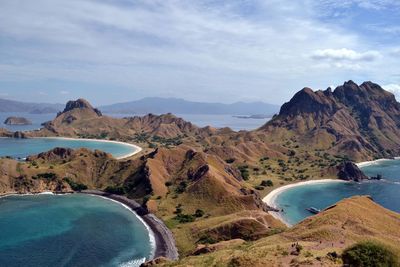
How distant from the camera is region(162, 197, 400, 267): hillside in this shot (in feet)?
212

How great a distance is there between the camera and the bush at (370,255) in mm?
54594

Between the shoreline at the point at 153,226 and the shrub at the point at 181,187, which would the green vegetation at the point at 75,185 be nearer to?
the shoreline at the point at 153,226

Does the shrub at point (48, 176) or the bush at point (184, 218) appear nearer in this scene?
the bush at point (184, 218)

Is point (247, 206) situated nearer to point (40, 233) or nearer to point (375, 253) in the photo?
point (40, 233)

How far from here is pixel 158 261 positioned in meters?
94.3

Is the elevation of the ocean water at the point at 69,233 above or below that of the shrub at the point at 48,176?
below

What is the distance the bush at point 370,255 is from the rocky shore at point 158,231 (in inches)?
2597

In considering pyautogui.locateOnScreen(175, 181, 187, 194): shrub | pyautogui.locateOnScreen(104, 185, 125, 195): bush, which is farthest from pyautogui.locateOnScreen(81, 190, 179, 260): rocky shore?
pyautogui.locateOnScreen(175, 181, 187, 194): shrub

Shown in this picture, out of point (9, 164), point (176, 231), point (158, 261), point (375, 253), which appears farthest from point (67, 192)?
point (375, 253)

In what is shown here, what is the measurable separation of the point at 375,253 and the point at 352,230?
29163 mm

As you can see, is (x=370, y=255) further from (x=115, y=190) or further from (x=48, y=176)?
(x=48, y=176)

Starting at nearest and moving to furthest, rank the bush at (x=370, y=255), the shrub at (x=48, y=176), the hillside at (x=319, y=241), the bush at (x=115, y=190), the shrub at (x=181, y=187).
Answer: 1. the bush at (x=370, y=255)
2. the hillside at (x=319, y=241)
3. the shrub at (x=181, y=187)
4. the bush at (x=115, y=190)
5. the shrub at (x=48, y=176)

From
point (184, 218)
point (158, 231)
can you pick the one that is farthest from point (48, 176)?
point (158, 231)

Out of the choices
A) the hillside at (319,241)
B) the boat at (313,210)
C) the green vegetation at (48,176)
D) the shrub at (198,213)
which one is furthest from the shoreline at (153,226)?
the boat at (313,210)
